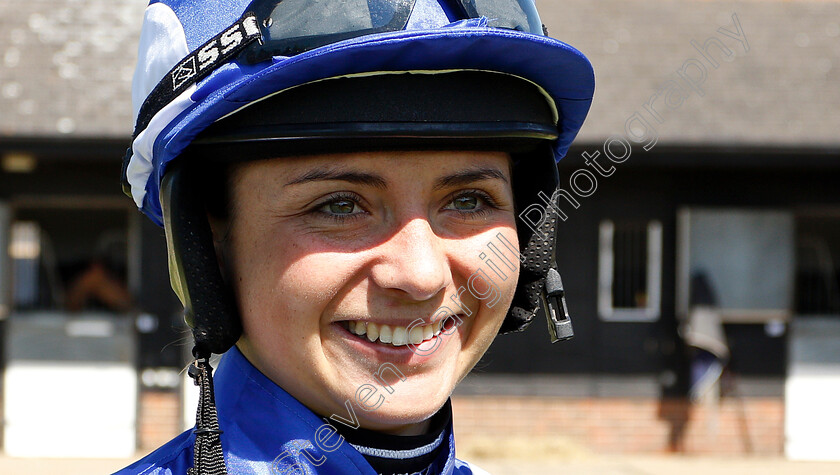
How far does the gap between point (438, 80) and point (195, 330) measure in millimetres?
566

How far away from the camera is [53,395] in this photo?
8320mm

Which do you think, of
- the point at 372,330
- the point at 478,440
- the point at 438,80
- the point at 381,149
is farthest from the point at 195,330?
the point at 478,440

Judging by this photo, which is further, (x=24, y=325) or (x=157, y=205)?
(x=24, y=325)

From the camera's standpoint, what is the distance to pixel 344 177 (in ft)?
4.33

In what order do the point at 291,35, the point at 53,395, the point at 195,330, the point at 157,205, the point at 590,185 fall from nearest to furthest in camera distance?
the point at 291,35 < the point at 195,330 < the point at 157,205 < the point at 53,395 < the point at 590,185

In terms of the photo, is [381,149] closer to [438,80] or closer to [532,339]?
[438,80]

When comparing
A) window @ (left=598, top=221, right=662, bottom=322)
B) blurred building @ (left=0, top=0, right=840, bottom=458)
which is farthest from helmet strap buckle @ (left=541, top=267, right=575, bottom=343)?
window @ (left=598, top=221, right=662, bottom=322)

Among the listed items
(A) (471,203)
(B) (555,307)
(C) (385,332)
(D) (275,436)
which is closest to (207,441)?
(D) (275,436)

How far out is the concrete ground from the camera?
7.60m

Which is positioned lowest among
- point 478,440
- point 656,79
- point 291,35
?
point 478,440

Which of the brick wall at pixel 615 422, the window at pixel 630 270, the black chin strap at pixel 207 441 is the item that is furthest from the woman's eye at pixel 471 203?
the window at pixel 630 270

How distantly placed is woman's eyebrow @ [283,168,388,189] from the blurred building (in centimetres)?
692

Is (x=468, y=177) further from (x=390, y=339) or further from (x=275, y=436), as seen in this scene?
(x=275, y=436)

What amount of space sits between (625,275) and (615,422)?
1438mm
